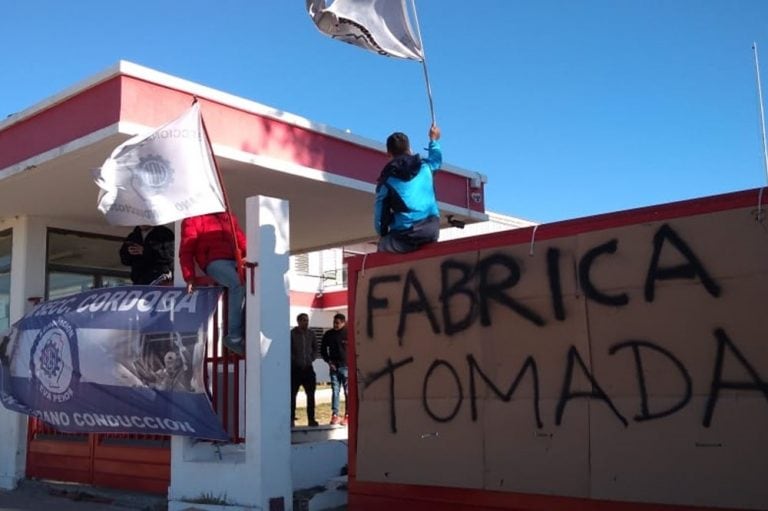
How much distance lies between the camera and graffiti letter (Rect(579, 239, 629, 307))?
16.2ft

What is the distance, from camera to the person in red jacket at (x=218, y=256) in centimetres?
695

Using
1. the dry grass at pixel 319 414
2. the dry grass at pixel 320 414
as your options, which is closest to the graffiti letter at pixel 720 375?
the dry grass at pixel 320 414

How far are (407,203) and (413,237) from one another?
11.1 inches

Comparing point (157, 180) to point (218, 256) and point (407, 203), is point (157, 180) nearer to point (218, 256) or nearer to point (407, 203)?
point (218, 256)

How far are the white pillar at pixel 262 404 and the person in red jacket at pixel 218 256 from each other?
6.6 inches

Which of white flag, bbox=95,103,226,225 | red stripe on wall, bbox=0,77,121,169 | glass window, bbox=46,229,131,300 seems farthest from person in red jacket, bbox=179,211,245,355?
glass window, bbox=46,229,131,300

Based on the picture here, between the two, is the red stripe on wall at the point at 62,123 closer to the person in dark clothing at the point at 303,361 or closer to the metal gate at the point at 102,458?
the metal gate at the point at 102,458

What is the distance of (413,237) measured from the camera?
6.09 m

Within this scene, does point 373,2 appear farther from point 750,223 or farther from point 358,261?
point 750,223

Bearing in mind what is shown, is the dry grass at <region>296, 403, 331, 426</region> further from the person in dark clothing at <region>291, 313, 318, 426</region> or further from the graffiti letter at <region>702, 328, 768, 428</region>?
the graffiti letter at <region>702, 328, 768, 428</region>

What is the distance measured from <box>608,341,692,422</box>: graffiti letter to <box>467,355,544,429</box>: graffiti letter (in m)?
0.55

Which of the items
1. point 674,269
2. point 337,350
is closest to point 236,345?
point 674,269

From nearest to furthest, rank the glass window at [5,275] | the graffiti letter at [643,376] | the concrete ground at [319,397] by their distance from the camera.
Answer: the graffiti letter at [643,376] < the glass window at [5,275] < the concrete ground at [319,397]

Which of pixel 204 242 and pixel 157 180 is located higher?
pixel 157 180
